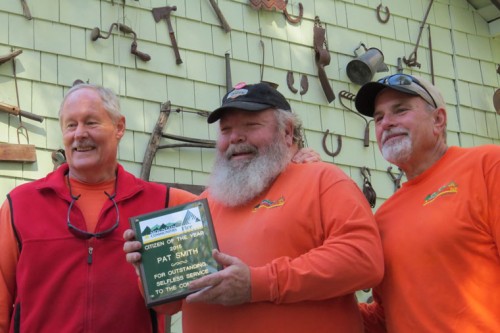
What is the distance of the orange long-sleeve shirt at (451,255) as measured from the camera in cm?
289

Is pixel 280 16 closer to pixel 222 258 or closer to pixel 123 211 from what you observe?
pixel 123 211

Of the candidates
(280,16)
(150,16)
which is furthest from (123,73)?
(280,16)

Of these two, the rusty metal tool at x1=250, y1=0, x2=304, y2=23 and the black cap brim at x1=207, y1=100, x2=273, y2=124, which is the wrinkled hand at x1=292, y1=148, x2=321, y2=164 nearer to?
the black cap brim at x1=207, y1=100, x2=273, y2=124

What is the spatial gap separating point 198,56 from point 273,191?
2966mm

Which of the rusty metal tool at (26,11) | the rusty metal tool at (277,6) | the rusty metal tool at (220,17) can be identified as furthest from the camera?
the rusty metal tool at (277,6)

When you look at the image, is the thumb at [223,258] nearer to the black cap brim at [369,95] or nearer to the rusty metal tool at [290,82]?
the black cap brim at [369,95]

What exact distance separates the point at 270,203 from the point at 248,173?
17 cm

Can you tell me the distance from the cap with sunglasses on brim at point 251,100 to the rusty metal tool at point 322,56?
316 centimetres

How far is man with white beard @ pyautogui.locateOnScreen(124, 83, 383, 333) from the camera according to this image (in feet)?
9.42

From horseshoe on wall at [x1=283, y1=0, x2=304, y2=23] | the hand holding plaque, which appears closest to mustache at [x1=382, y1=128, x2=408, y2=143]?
the hand holding plaque

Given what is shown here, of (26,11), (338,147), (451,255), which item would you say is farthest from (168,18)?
(451,255)

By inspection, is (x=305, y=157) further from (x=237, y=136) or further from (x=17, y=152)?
(x=17, y=152)

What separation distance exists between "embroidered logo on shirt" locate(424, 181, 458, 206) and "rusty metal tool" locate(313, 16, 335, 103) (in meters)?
3.51

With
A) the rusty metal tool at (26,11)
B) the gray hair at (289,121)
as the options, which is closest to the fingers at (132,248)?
the gray hair at (289,121)
